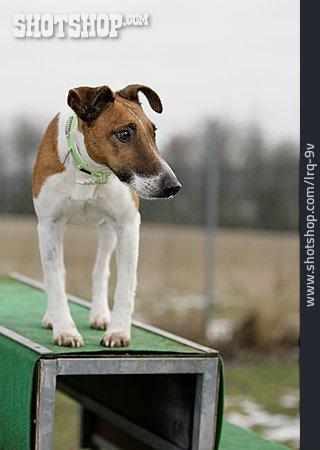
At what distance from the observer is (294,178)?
31.9 ft

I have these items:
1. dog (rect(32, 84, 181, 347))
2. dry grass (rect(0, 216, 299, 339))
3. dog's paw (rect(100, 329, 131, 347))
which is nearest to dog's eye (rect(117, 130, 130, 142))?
dog (rect(32, 84, 181, 347))

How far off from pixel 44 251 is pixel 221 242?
22.0 feet

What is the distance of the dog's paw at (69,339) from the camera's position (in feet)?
9.87

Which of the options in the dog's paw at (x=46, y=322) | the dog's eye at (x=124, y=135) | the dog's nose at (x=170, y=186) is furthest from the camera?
the dog's paw at (x=46, y=322)

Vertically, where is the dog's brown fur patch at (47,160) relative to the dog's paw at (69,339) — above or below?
above

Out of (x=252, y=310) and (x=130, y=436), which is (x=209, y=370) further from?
(x=252, y=310)

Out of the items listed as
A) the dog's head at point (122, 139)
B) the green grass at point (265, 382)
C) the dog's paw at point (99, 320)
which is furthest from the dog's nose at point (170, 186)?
the green grass at point (265, 382)

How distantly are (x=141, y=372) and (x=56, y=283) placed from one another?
43cm

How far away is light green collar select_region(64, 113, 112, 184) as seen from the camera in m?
2.94

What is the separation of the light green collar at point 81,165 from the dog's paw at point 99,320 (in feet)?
2.30

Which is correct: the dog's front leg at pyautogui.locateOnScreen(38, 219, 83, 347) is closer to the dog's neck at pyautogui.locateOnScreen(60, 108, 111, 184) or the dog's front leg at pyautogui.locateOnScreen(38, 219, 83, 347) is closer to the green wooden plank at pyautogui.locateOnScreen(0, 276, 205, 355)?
the green wooden plank at pyautogui.locateOnScreen(0, 276, 205, 355)

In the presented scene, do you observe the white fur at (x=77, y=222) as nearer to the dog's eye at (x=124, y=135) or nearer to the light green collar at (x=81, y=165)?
the light green collar at (x=81, y=165)

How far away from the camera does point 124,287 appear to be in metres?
3.07
